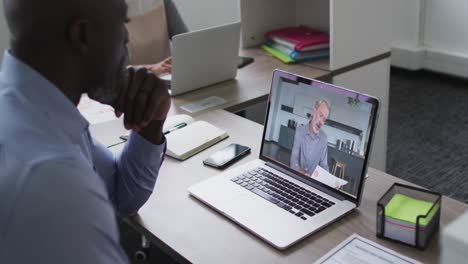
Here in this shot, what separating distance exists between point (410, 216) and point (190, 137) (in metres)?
0.76

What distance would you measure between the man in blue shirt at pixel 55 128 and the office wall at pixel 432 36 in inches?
135

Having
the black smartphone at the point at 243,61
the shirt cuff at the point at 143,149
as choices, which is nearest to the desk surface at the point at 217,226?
the shirt cuff at the point at 143,149

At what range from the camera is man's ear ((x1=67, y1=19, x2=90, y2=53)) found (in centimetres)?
89

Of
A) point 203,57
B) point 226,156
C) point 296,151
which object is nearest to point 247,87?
point 203,57

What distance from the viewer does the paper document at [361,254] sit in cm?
106

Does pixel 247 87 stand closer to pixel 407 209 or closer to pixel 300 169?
pixel 300 169

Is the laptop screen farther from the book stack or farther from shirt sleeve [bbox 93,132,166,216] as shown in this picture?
the book stack

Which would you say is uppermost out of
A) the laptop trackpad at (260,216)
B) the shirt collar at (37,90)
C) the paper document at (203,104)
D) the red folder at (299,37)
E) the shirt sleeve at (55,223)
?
the shirt collar at (37,90)

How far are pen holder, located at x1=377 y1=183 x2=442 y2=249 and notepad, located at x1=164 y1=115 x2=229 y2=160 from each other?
62cm

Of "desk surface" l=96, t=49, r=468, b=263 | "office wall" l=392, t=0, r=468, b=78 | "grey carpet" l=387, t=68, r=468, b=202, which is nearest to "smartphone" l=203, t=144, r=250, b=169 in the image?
"desk surface" l=96, t=49, r=468, b=263

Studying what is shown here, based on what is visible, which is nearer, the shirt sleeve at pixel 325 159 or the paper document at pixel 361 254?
the paper document at pixel 361 254

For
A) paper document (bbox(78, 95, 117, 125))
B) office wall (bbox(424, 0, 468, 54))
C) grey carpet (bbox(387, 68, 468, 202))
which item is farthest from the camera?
office wall (bbox(424, 0, 468, 54))

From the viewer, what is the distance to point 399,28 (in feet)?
14.3

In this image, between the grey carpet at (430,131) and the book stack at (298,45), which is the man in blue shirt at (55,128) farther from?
the grey carpet at (430,131)
